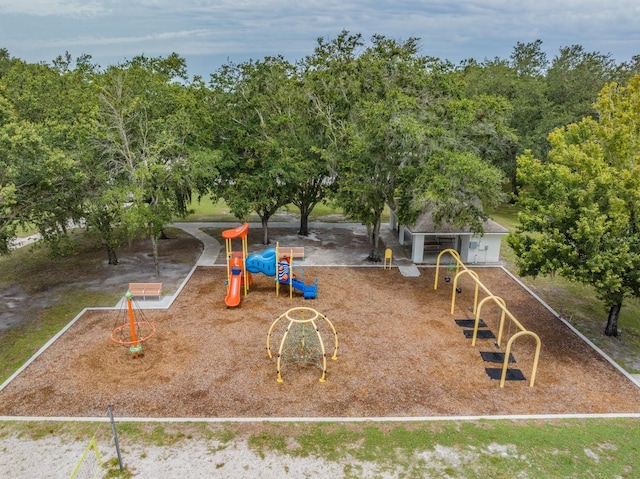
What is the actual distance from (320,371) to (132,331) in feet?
20.8

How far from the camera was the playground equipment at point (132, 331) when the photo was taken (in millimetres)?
14156

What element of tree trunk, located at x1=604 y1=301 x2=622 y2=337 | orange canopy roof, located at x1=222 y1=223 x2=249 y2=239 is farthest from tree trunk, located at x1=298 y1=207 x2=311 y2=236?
tree trunk, located at x1=604 y1=301 x2=622 y2=337

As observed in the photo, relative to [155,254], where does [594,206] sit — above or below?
above

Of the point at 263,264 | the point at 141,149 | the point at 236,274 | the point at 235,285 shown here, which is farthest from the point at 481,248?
the point at 141,149

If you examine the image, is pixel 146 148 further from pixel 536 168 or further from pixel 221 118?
pixel 536 168

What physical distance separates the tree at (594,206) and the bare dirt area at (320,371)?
10.2ft

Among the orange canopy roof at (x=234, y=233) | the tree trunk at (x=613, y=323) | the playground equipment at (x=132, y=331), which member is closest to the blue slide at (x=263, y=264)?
the orange canopy roof at (x=234, y=233)

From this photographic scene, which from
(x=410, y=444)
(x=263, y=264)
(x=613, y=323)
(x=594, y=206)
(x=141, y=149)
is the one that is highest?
(x=141, y=149)

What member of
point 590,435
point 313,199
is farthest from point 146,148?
point 590,435

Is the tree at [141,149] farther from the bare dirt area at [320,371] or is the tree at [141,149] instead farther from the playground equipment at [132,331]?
the bare dirt area at [320,371]

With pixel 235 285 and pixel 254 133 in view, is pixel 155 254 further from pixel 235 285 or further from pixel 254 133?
pixel 254 133

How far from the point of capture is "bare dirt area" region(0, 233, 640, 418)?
12070 mm

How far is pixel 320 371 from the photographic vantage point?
13.7 metres

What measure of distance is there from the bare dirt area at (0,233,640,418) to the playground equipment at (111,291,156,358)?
315mm
